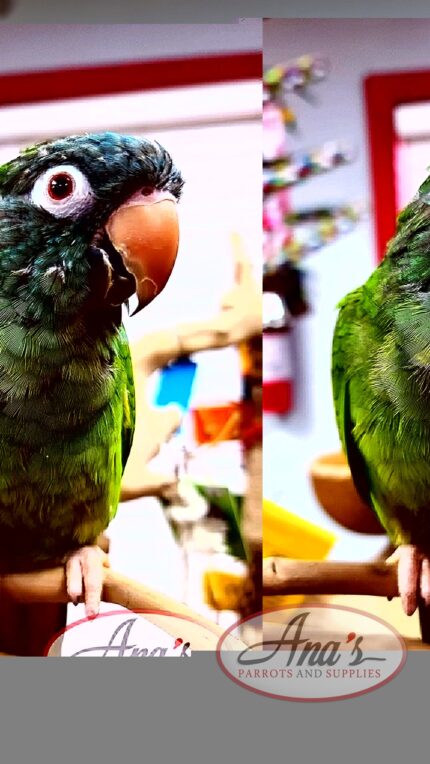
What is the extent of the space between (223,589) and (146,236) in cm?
88

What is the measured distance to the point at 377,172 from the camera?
6.25ft

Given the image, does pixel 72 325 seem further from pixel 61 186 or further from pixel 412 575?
pixel 412 575

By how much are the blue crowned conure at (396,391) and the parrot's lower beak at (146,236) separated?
46 cm

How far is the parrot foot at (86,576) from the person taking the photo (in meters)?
1.88

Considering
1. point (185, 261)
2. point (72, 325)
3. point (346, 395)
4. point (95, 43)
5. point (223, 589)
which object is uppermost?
point (95, 43)

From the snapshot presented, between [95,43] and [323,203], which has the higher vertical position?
A: [95,43]

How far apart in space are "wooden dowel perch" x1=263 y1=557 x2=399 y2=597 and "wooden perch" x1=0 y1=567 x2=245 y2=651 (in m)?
0.20

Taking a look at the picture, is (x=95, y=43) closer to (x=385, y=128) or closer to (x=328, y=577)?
(x=385, y=128)

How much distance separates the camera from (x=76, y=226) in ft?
5.73

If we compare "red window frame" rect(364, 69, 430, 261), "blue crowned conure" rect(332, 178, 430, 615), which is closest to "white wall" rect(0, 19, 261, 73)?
"red window frame" rect(364, 69, 430, 261)

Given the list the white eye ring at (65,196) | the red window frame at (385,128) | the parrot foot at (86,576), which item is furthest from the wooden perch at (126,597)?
the red window frame at (385,128)

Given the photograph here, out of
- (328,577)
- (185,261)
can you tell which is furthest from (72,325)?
(328,577)

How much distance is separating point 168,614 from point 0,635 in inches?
17.5

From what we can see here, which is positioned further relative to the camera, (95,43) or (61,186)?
(95,43)
